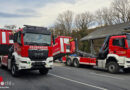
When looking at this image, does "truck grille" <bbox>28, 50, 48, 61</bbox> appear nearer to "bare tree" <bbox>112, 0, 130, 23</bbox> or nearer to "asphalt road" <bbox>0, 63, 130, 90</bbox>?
"asphalt road" <bbox>0, 63, 130, 90</bbox>

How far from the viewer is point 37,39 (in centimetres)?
842

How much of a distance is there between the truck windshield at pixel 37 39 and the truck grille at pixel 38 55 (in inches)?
17.8

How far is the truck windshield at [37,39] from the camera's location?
321 inches

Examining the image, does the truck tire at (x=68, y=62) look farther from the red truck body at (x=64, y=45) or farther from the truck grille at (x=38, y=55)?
the truck grille at (x=38, y=55)

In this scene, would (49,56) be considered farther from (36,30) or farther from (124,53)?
(124,53)

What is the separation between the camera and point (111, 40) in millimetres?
11133

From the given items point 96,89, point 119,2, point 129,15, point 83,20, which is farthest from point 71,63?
point 83,20

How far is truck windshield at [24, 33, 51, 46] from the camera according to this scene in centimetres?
815

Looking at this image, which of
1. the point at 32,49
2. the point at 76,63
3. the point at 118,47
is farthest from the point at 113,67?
the point at 32,49

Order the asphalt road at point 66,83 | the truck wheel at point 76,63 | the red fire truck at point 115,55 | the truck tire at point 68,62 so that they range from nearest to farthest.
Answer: the asphalt road at point 66,83 → the red fire truck at point 115,55 → the truck wheel at point 76,63 → the truck tire at point 68,62

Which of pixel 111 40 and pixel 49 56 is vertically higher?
pixel 111 40

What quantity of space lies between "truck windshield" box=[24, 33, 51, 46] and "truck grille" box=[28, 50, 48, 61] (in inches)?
17.8

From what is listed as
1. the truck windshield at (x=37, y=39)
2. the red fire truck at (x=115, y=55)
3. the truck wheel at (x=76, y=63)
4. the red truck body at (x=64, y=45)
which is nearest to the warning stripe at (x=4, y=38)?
the truck windshield at (x=37, y=39)

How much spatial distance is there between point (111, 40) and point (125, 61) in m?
1.90
